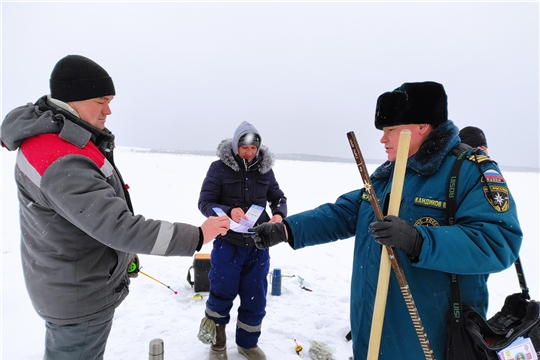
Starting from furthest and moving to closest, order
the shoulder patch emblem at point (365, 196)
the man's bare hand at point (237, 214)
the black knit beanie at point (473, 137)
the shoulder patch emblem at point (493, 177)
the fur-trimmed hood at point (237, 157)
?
the black knit beanie at point (473, 137), the fur-trimmed hood at point (237, 157), the man's bare hand at point (237, 214), the shoulder patch emblem at point (365, 196), the shoulder patch emblem at point (493, 177)

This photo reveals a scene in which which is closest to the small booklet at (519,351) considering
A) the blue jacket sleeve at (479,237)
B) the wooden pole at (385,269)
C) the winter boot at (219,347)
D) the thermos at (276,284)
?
the blue jacket sleeve at (479,237)

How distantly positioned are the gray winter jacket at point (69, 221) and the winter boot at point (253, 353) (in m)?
1.84

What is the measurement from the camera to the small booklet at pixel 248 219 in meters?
3.03

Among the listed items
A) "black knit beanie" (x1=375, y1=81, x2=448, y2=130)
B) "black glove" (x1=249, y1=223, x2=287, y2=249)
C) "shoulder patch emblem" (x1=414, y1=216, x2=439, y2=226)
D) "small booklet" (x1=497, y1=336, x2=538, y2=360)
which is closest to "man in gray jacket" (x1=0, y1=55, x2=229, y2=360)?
"black glove" (x1=249, y1=223, x2=287, y2=249)

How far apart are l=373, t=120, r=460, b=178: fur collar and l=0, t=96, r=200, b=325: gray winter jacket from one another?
→ 1351mm

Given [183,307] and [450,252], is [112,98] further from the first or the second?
[183,307]

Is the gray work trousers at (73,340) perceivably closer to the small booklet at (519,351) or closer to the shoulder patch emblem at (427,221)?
the shoulder patch emblem at (427,221)

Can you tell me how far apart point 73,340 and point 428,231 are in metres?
2.11

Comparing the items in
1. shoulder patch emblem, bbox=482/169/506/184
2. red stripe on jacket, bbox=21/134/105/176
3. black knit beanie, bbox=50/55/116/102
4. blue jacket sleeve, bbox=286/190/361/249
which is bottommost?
blue jacket sleeve, bbox=286/190/361/249

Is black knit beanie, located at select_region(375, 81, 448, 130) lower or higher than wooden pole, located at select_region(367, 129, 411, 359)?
higher

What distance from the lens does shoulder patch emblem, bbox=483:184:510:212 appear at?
1.54 m

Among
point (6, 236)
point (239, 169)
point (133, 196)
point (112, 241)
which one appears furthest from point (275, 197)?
point (133, 196)

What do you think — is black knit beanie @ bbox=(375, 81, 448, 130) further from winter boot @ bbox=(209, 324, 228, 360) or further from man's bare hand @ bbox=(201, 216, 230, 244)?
winter boot @ bbox=(209, 324, 228, 360)

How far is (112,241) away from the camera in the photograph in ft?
5.52
